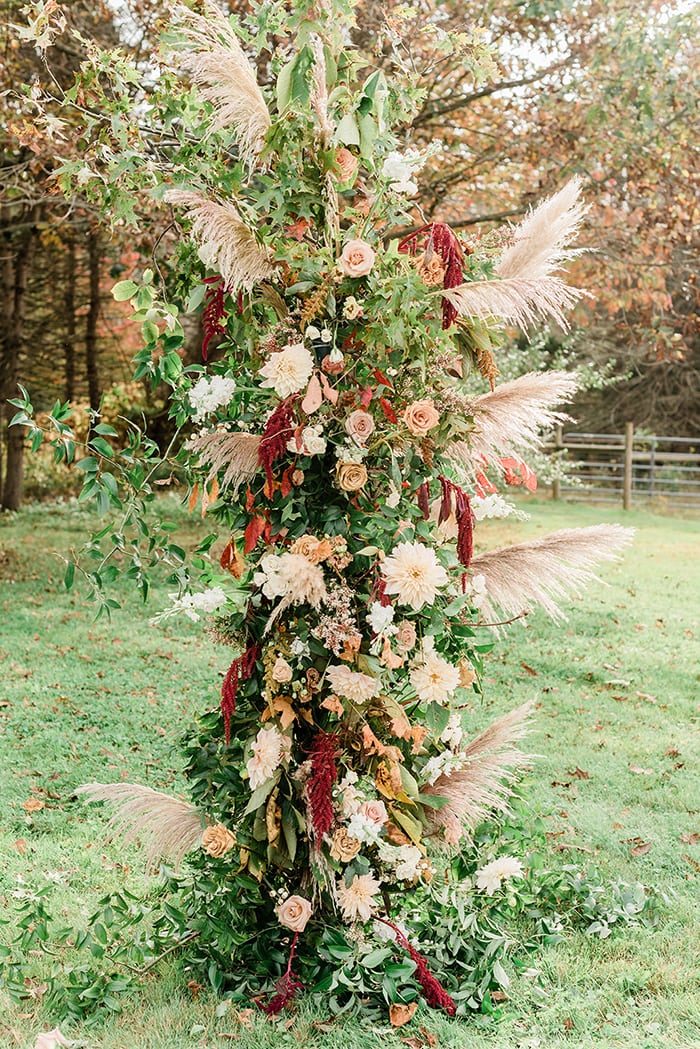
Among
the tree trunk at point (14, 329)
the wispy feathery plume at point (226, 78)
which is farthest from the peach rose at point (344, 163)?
the tree trunk at point (14, 329)

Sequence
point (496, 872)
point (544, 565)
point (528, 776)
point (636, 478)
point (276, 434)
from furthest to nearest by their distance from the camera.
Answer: point (636, 478), point (528, 776), point (496, 872), point (544, 565), point (276, 434)

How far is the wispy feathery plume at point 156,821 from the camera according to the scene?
10.3 ft

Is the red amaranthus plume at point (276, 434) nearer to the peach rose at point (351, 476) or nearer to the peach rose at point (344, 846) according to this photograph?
the peach rose at point (351, 476)

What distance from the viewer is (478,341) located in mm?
2998

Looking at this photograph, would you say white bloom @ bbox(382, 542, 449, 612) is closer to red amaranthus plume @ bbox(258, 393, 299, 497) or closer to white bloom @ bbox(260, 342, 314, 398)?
red amaranthus plume @ bbox(258, 393, 299, 497)

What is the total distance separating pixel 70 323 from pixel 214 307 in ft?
44.3

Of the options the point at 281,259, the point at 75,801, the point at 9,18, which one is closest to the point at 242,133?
the point at 281,259

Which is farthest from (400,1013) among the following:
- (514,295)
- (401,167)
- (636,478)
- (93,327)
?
(636,478)

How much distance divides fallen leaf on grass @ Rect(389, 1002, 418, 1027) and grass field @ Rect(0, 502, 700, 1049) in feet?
0.16

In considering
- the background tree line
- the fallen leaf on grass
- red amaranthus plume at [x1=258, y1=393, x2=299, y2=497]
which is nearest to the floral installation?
red amaranthus plume at [x1=258, y1=393, x2=299, y2=497]

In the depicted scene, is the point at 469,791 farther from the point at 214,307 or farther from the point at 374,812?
the point at 214,307

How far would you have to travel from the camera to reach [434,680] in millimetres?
2980

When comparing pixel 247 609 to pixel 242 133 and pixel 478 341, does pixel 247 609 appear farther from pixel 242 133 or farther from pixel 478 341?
pixel 242 133

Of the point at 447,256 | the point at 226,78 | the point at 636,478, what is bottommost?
the point at 636,478
